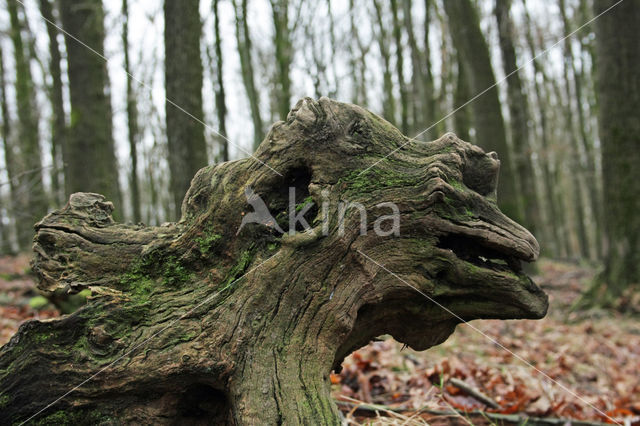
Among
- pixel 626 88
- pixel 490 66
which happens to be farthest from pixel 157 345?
pixel 490 66

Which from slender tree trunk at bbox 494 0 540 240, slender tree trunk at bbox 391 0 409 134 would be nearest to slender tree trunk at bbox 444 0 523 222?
slender tree trunk at bbox 494 0 540 240

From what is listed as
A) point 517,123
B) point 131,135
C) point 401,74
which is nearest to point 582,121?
point 517,123

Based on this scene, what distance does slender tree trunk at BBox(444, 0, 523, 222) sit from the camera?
28.7 ft

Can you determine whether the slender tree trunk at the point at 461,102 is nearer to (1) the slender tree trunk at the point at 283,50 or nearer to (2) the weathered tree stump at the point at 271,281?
(1) the slender tree trunk at the point at 283,50

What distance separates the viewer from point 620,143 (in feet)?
22.2

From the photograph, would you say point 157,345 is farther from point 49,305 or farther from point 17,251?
point 17,251

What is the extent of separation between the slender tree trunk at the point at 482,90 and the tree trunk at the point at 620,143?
1.87 meters

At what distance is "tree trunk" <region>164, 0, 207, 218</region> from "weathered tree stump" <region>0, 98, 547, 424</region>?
98.1 inches

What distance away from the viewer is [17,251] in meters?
13.3

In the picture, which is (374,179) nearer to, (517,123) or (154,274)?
(154,274)

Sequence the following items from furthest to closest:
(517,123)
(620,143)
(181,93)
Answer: (517,123)
(620,143)
(181,93)

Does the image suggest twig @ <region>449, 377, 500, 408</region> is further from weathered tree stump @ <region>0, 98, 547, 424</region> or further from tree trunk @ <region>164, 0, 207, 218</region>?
tree trunk @ <region>164, 0, 207, 218</region>

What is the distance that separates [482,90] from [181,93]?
6.12 meters

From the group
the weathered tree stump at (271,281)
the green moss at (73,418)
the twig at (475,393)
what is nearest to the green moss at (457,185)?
the weathered tree stump at (271,281)
